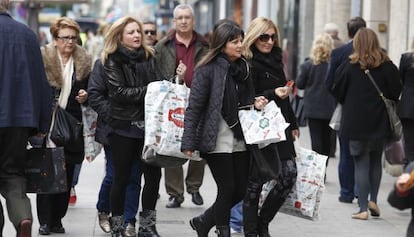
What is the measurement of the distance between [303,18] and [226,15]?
1188cm

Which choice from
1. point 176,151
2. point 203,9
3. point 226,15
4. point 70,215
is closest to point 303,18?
point 226,15

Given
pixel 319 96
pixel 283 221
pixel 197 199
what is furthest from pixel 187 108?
pixel 319 96

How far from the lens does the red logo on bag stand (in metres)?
8.53

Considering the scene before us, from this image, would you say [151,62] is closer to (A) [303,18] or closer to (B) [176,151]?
(B) [176,151]

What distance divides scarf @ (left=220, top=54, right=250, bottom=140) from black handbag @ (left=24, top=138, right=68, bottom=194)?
1.22m

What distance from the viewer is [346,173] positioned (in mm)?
11656

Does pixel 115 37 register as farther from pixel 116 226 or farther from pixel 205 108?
pixel 116 226

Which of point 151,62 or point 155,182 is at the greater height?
point 151,62

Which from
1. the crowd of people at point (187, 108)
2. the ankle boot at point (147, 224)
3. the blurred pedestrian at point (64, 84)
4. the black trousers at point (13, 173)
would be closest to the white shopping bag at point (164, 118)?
the crowd of people at point (187, 108)

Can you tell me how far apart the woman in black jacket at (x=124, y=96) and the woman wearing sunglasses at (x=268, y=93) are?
840 millimetres

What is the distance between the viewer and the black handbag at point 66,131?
30.2ft

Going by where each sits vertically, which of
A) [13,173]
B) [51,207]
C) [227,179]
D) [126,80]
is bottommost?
[51,207]

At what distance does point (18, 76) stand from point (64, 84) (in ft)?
5.30

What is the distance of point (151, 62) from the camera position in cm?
897
